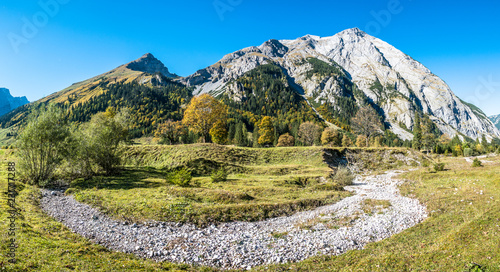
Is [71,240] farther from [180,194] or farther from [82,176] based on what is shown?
[82,176]

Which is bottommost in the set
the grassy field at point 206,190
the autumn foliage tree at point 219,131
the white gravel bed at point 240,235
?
the white gravel bed at point 240,235

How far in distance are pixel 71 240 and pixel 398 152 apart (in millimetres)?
83462

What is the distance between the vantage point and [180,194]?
95.5 ft

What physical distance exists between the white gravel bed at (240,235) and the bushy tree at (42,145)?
1049cm

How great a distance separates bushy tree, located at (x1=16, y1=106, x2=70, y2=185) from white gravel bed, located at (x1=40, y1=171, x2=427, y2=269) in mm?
10492

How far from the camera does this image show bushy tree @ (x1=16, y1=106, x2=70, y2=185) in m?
30.8

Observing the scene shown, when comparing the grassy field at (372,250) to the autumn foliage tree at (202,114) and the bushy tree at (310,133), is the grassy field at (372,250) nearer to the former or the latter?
the autumn foliage tree at (202,114)

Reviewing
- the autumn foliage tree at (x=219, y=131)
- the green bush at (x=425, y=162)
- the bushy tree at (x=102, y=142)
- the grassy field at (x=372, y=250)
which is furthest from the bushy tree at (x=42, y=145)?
the green bush at (x=425, y=162)

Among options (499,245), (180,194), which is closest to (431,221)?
(499,245)

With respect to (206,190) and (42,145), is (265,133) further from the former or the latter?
(42,145)

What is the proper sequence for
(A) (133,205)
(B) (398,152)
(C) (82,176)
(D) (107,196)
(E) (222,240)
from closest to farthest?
1. (E) (222,240)
2. (A) (133,205)
3. (D) (107,196)
4. (C) (82,176)
5. (B) (398,152)

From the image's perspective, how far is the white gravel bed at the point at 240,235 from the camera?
50.9ft

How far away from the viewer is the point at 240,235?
19016 mm

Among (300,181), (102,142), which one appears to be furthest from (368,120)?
(102,142)
